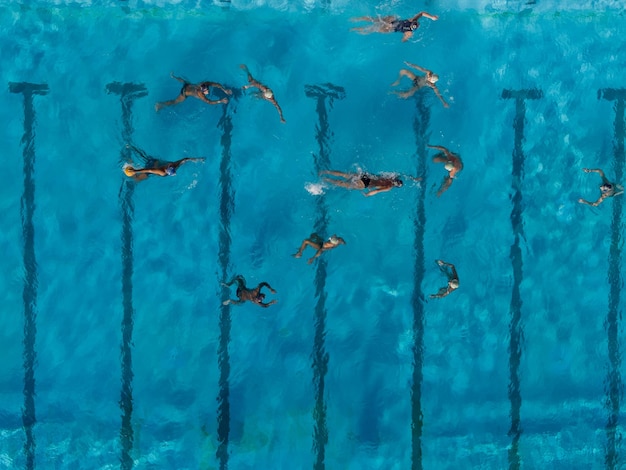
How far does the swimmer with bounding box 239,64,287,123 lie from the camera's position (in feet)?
12.1

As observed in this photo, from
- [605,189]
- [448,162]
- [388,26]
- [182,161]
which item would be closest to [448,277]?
[448,162]

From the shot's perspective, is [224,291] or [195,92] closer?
[195,92]

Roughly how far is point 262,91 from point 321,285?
4.64 ft

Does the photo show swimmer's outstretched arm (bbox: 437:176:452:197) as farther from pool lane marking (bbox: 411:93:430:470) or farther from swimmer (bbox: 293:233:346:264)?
swimmer (bbox: 293:233:346:264)

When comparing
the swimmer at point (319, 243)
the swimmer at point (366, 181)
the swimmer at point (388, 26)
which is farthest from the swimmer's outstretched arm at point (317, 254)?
the swimmer at point (388, 26)

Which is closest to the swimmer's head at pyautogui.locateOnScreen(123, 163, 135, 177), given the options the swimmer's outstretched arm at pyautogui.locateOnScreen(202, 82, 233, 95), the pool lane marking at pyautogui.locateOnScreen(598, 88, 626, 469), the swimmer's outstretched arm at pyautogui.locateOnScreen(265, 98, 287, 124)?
the swimmer's outstretched arm at pyautogui.locateOnScreen(202, 82, 233, 95)

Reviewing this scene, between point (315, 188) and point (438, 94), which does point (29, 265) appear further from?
point (438, 94)

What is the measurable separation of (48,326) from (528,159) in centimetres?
358

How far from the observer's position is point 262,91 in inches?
147

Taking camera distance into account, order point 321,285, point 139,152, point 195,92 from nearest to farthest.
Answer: point 195,92
point 139,152
point 321,285

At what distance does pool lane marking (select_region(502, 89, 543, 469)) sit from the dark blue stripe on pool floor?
1992mm

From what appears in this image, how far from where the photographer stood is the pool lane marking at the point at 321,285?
12.5 ft

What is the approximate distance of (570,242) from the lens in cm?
390

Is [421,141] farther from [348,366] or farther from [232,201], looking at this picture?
[348,366]
